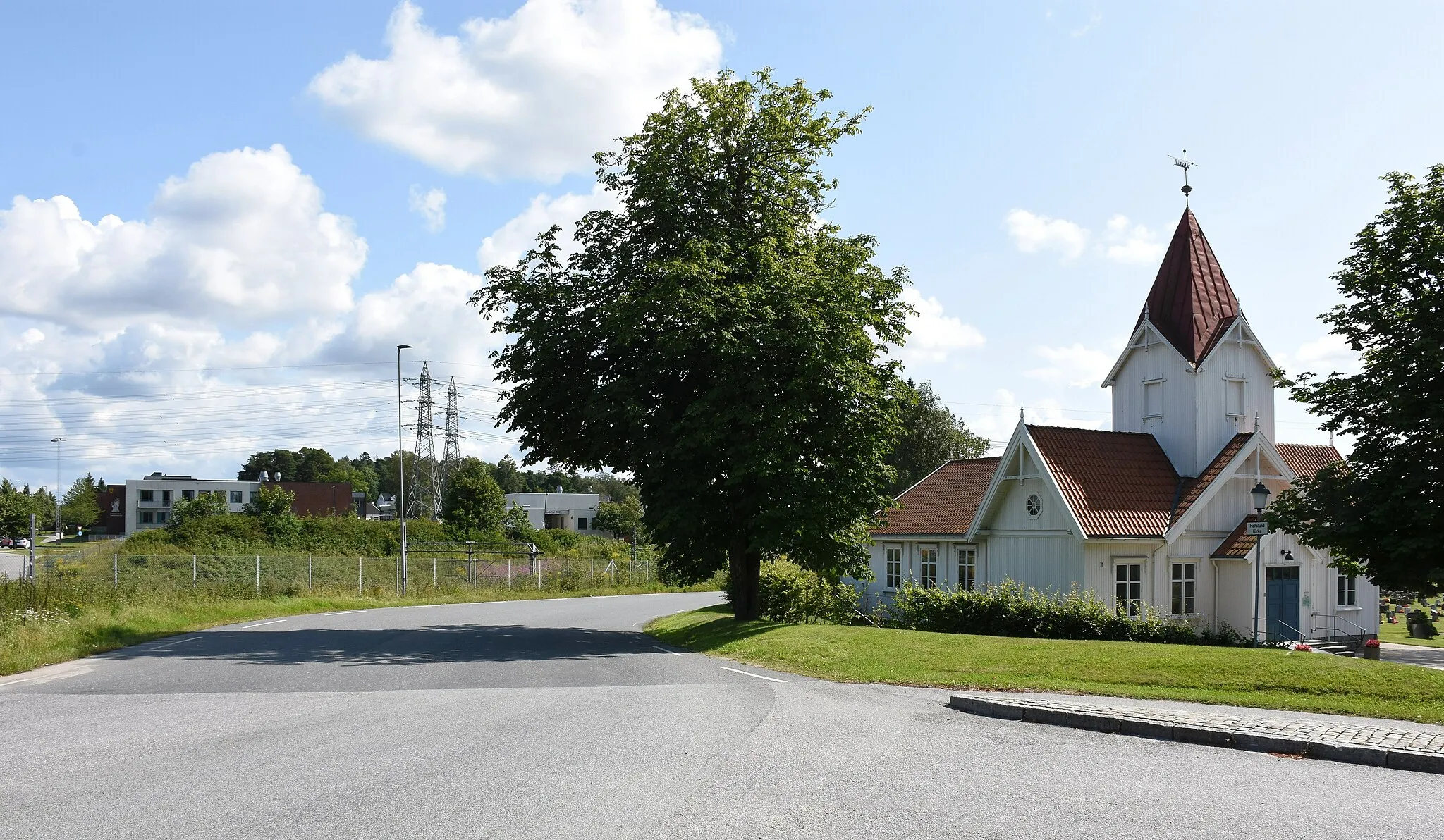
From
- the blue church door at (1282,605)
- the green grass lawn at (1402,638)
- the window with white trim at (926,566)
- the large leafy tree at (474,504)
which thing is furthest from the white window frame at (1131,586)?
the large leafy tree at (474,504)

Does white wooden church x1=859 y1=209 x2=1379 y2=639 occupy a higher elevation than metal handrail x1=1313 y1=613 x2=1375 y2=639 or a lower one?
higher

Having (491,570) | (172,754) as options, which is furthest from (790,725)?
(491,570)

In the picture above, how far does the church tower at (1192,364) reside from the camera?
103 feet

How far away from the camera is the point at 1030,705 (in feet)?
41.2

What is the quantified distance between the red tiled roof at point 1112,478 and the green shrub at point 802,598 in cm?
661

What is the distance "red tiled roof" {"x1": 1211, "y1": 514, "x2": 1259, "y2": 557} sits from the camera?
28.5 meters

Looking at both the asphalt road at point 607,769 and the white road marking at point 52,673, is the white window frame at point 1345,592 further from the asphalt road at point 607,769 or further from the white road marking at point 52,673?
the white road marking at point 52,673

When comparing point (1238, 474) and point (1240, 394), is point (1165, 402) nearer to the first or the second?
point (1240, 394)

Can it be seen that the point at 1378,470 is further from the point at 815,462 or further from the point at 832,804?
the point at 832,804

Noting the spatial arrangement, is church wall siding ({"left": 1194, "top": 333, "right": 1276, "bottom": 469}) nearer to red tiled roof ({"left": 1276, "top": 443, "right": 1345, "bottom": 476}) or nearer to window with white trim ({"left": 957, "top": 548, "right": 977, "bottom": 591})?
red tiled roof ({"left": 1276, "top": 443, "right": 1345, "bottom": 476})

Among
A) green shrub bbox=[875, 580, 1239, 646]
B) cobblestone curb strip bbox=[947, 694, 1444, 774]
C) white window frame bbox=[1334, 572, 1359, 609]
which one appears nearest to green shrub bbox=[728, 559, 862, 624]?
green shrub bbox=[875, 580, 1239, 646]

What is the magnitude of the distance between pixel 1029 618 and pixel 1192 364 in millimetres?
12319

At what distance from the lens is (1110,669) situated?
1562cm

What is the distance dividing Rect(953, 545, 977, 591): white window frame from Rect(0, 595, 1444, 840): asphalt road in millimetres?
16989
